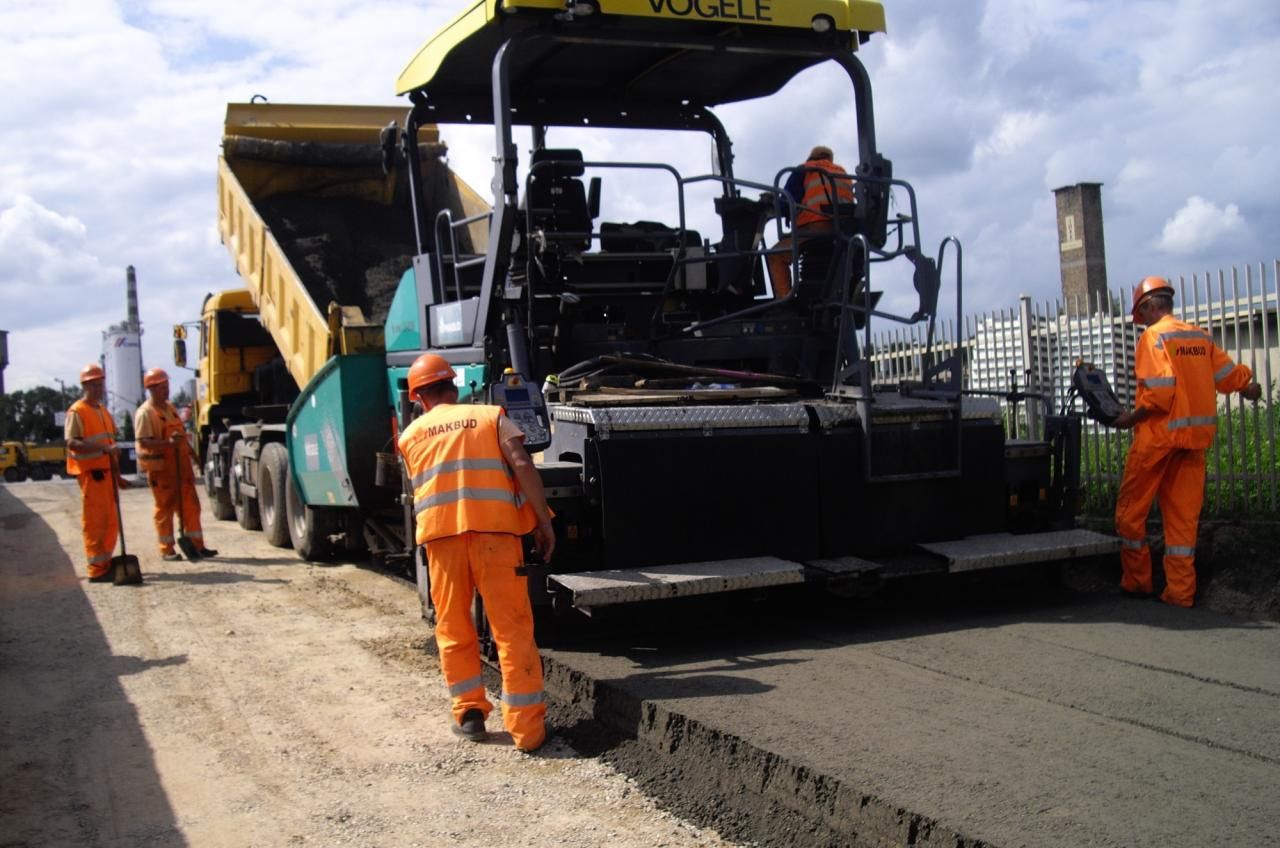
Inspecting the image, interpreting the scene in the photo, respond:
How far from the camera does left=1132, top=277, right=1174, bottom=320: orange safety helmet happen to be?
6699 mm

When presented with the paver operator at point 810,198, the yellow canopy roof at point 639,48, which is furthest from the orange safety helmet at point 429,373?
the paver operator at point 810,198

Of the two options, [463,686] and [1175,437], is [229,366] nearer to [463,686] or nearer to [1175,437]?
[463,686]

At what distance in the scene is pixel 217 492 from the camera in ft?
47.3

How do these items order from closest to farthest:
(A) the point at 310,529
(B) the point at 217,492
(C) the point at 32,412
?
(A) the point at 310,529
(B) the point at 217,492
(C) the point at 32,412

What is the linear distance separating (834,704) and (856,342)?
118 inches

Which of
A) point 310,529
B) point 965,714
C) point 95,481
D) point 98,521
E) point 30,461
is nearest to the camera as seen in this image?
point 965,714

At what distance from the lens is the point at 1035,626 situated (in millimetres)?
5715

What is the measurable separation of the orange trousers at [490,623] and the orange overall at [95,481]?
19.2 ft

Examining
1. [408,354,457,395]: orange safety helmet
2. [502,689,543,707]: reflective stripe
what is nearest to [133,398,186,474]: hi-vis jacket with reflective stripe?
[408,354,457,395]: orange safety helmet

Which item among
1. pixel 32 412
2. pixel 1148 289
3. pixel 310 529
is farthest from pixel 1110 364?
pixel 32 412

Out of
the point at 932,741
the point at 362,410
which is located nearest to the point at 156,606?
the point at 362,410

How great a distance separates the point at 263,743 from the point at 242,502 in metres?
8.38

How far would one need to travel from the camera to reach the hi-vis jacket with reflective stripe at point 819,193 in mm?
6758

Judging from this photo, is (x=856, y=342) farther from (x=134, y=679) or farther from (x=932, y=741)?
(x=134, y=679)
